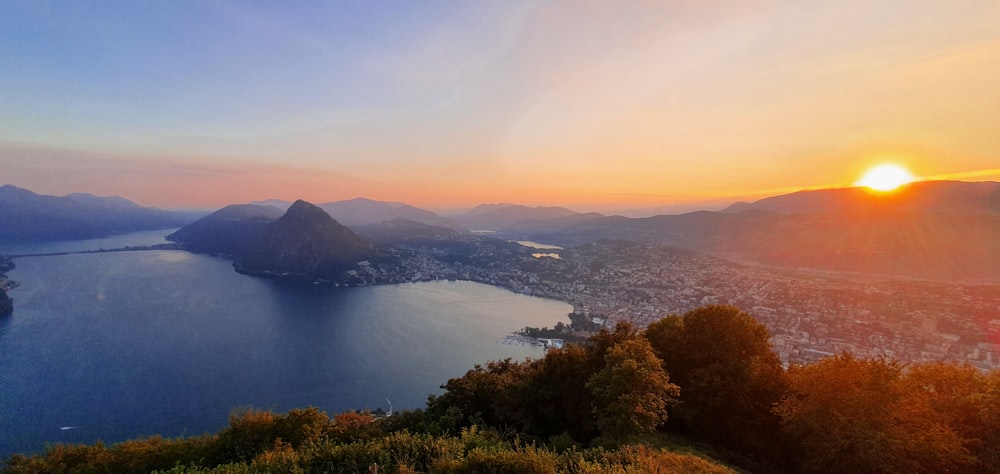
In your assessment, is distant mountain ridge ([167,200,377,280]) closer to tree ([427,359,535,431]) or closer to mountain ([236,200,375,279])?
mountain ([236,200,375,279])

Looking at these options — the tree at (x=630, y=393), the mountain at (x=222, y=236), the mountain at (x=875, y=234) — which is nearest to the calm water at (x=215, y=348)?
the tree at (x=630, y=393)

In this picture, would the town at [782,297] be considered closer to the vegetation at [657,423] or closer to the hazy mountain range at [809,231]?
the hazy mountain range at [809,231]

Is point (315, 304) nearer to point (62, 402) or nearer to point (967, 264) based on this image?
point (62, 402)

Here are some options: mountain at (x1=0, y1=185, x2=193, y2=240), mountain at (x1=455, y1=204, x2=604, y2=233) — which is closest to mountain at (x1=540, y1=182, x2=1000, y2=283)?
mountain at (x1=455, y1=204, x2=604, y2=233)

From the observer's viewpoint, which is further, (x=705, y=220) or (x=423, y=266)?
(x=705, y=220)

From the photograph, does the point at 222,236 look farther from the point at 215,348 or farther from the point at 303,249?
the point at 215,348

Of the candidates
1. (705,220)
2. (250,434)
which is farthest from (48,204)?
(705,220)

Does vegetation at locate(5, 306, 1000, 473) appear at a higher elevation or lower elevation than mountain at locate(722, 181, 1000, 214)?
lower
